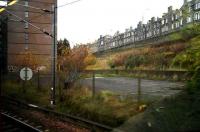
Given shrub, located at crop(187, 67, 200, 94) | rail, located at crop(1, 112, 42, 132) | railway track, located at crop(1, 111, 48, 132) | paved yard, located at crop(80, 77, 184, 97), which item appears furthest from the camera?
paved yard, located at crop(80, 77, 184, 97)

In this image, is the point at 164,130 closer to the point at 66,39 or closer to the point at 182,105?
the point at 182,105

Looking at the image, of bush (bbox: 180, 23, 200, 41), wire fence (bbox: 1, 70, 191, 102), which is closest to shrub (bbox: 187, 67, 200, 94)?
wire fence (bbox: 1, 70, 191, 102)

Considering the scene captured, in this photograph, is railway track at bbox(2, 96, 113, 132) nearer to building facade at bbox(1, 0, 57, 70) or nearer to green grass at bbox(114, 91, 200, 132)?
green grass at bbox(114, 91, 200, 132)

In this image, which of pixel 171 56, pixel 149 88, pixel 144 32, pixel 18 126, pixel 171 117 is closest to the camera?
pixel 171 117

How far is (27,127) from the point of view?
49.5 feet

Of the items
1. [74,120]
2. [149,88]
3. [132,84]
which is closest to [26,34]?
[132,84]

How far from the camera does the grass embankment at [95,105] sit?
15.5 m

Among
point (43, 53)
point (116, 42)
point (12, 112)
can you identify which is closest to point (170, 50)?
point (12, 112)

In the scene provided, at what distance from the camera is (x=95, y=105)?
1773 centimetres

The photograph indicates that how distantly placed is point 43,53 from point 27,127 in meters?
57.4

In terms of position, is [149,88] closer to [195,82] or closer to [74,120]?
[74,120]

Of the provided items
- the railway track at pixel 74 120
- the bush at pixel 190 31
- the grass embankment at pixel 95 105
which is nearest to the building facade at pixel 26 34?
the grass embankment at pixel 95 105

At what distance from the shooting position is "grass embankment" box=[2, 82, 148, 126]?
15467 mm

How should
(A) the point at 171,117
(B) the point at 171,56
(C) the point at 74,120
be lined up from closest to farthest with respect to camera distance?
(A) the point at 171,117 < (C) the point at 74,120 < (B) the point at 171,56
